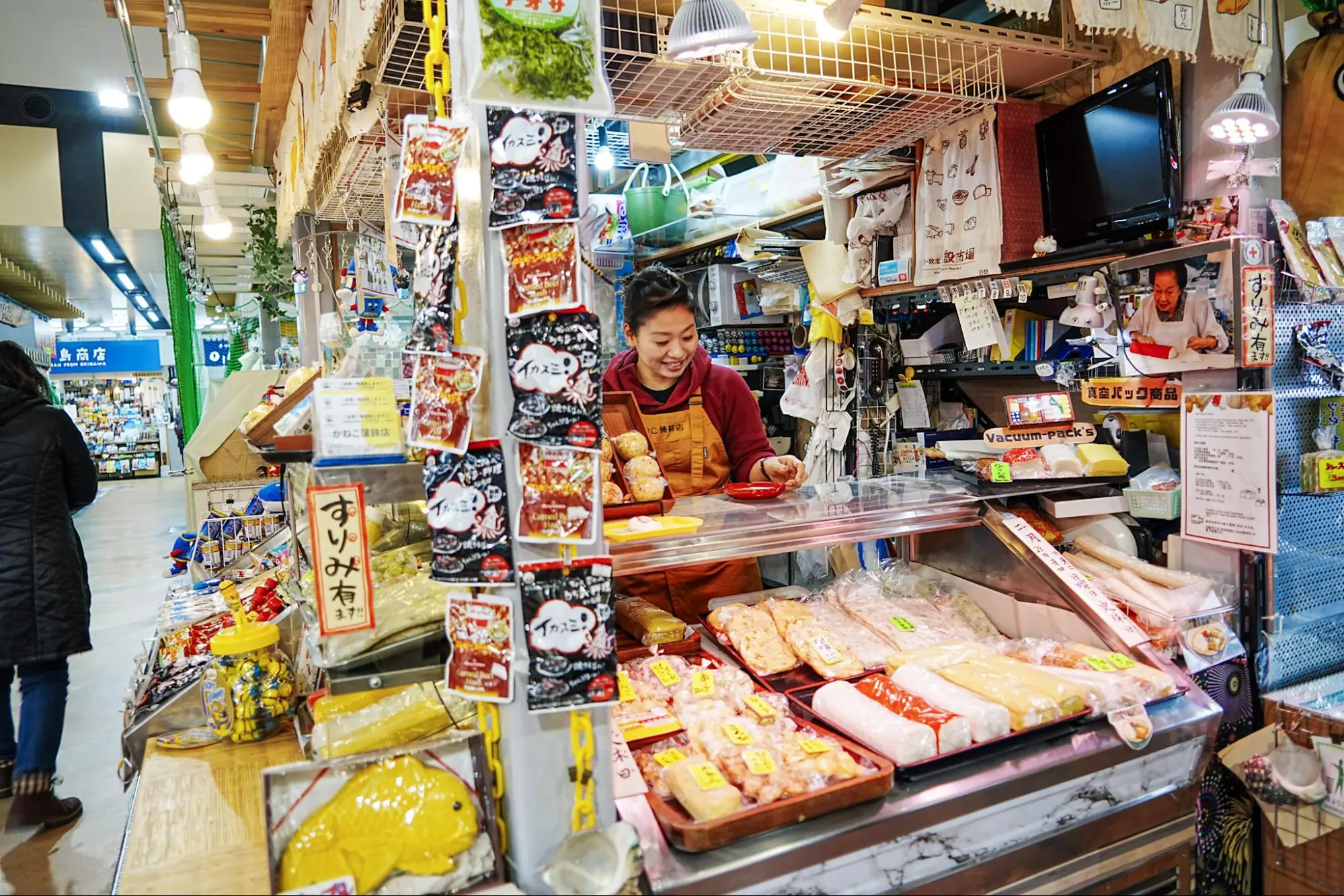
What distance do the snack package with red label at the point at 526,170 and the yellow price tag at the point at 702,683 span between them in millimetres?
1248

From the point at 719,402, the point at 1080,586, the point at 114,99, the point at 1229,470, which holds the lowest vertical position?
the point at 1080,586

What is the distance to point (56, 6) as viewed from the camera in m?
5.52

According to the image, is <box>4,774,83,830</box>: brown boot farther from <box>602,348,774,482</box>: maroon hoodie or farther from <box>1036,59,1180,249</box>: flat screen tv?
<box>1036,59,1180,249</box>: flat screen tv

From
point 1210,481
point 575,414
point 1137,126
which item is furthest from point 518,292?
point 1137,126

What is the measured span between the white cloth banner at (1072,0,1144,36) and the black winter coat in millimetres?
4455

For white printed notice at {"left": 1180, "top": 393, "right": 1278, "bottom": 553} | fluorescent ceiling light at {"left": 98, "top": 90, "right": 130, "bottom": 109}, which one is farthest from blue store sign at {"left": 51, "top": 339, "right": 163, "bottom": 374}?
white printed notice at {"left": 1180, "top": 393, "right": 1278, "bottom": 553}

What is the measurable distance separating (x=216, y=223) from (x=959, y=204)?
3989 millimetres

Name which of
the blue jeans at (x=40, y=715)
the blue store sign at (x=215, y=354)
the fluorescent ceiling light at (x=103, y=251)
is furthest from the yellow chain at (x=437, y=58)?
the blue store sign at (x=215, y=354)

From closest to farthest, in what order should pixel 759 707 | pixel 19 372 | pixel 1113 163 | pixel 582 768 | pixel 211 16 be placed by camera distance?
pixel 582 768, pixel 759 707, pixel 1113 163, pixel 211 16, pixel 19 372

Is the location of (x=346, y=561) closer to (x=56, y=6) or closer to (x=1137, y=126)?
(x=1137, y=126)

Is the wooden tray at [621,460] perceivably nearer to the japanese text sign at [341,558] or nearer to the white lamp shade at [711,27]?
the japanese text sign at [341,558]

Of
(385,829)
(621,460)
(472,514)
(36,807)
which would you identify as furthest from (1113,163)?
(36,807)

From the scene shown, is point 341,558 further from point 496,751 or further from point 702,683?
point 702,683

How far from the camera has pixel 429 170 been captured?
57.9 inches
